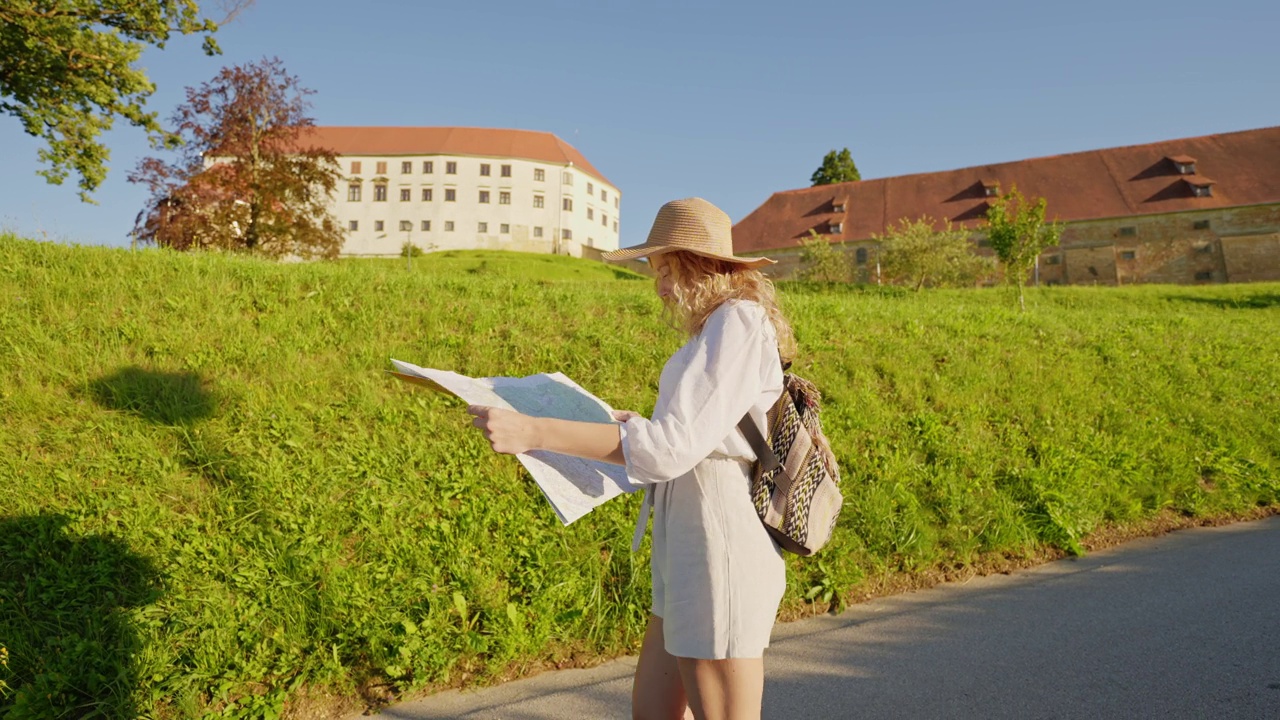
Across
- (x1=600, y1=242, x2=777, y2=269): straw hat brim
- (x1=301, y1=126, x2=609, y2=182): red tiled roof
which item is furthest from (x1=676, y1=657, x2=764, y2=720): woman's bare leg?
(x1=301, y1=126, x2=609, y2=182): red tiled roof

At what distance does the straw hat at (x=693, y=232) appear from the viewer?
209 centimetres

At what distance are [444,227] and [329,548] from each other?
74.9 metres

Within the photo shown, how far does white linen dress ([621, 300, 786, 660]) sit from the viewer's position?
1813mm

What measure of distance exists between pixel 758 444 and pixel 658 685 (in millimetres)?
836

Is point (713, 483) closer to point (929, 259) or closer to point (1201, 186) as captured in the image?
point (929, 259)

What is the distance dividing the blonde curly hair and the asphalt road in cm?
241

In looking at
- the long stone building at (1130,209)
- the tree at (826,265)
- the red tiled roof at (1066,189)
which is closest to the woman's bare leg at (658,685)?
the tree at (826,265)

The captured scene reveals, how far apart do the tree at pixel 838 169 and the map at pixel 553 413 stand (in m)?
67.3

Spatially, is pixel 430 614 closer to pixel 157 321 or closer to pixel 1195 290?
pixel 157 321

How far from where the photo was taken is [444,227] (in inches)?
2990

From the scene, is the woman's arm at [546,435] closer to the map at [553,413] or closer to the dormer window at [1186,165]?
the map at [553,413]

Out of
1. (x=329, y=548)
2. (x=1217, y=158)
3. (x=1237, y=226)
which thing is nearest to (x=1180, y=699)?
(x=329, y=548)

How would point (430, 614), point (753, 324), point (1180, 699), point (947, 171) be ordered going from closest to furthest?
point (753, 324) → point (1180, 699) → point (430, 614) → point (947, 171)

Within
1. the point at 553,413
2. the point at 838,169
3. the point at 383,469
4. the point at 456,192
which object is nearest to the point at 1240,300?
the point at 383,469
